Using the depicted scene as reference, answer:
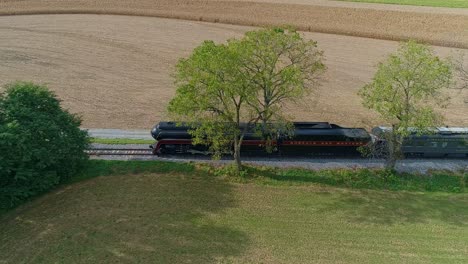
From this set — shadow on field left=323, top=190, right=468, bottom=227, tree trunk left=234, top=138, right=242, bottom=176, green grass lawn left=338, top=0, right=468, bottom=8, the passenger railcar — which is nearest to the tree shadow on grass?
shadow on field left=323, top=190, right=468, bottom=227

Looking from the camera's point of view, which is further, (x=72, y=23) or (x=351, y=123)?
(x=72, y=23)

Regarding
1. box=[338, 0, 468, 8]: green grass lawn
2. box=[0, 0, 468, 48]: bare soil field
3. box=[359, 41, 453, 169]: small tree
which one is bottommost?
box=[359, 41, 453, 169]: small tree

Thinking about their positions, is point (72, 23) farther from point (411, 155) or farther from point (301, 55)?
point (411, 155)

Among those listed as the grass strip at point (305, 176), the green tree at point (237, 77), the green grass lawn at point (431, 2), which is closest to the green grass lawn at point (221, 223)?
the grass strip at point (305, 176)

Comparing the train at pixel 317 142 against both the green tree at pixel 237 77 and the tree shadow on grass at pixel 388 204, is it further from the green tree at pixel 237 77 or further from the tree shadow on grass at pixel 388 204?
the green tree at pixel 237 77

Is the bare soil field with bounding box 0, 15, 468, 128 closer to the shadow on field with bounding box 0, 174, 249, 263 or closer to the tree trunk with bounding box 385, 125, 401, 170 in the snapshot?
the tree trunk with bounding box 385, 125, 401, 170

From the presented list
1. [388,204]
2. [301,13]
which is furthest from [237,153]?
[301,13]

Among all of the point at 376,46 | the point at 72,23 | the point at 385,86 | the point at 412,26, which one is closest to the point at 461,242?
the point at 385,86
